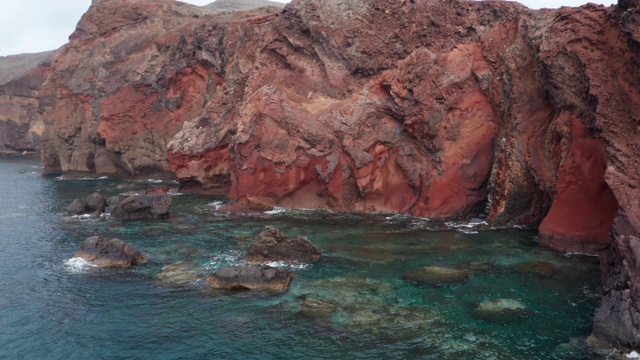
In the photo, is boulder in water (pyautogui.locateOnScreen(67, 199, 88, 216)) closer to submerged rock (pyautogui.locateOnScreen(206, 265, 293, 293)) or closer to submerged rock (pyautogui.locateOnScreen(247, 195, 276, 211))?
submerged rock (pyautogui.locateOnScreen(247, 195, 276, 211))

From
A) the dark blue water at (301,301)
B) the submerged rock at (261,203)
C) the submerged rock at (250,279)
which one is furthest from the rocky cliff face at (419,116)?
the submerged rock at (250,279)

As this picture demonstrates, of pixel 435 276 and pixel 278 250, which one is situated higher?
pixel 278 250

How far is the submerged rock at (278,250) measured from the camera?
1030 inches

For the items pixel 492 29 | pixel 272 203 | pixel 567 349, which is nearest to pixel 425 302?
pixel 567 349

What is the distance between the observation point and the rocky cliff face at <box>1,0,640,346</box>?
2573cm

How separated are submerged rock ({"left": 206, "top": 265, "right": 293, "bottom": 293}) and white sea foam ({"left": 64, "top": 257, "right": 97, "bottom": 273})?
685 centimetres

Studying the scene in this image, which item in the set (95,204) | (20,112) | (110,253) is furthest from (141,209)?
(20,112)

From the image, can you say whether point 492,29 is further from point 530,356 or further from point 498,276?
point 530,356

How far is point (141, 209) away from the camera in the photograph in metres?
36.9

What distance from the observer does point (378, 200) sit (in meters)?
38.3

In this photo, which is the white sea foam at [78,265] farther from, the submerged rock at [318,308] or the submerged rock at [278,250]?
the submerged rock at [318,308]

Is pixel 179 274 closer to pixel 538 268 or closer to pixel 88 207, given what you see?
pixel 538 268

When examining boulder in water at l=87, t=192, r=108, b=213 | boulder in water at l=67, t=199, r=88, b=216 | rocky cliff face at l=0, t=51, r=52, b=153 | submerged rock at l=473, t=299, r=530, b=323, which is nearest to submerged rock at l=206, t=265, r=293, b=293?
submerged rock at l=473, t=299, r=530, b=323

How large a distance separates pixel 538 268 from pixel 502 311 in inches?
215
